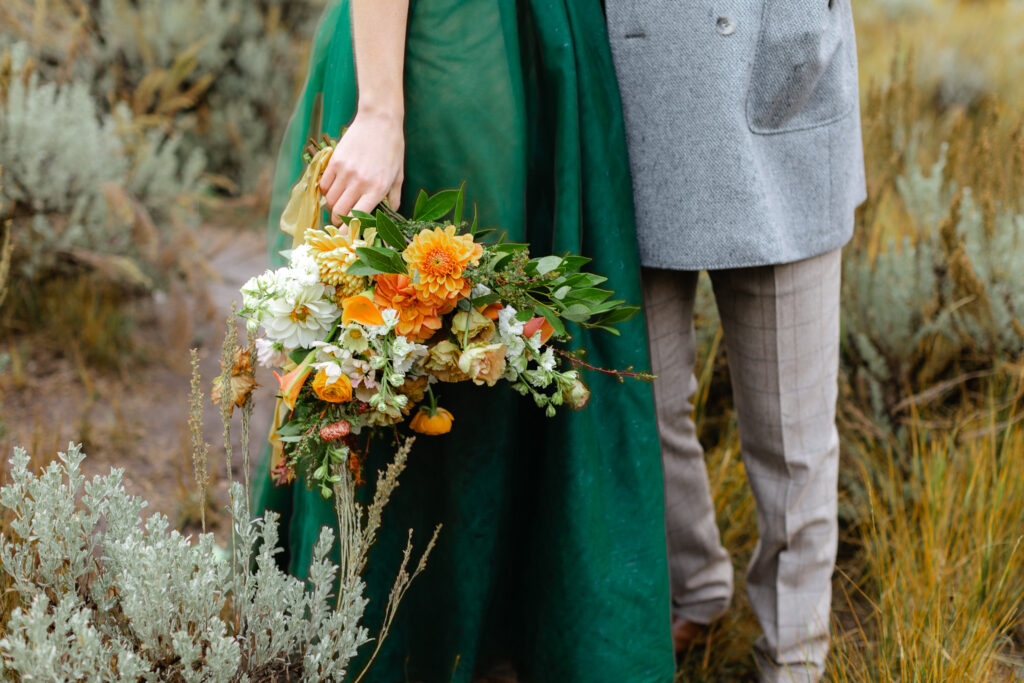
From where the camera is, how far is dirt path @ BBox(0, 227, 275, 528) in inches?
86.9

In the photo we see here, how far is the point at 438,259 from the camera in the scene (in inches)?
39.6

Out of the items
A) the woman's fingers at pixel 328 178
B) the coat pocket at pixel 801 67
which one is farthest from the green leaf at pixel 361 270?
the coat pocket at pixel 801 67

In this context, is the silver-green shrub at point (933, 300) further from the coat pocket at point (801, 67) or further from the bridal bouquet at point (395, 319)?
the bridal bouquet at point (395, 319)

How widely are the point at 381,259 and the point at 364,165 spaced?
0.68 ft

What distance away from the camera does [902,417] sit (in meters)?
2.26

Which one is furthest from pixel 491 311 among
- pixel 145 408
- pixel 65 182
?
pixel 65 182

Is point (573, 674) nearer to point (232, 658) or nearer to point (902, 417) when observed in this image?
point (232, 658)

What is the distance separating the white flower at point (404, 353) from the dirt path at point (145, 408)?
1.09m

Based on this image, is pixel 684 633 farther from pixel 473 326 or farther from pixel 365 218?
pixel 365 218

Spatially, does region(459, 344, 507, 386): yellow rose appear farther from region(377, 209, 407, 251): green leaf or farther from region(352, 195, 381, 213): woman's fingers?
region(352, 195, 381, 213): woman's fingers

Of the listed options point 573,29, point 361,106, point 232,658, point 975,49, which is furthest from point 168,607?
point 975,49

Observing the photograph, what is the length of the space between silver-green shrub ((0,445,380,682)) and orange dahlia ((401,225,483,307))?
38 centimetres

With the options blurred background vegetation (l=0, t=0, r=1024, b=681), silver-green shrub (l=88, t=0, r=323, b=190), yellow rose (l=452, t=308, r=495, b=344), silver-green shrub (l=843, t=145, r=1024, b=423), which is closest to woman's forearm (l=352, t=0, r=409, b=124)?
yellow rose (l=452, t=308, r=495, b=344)

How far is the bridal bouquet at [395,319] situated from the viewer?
1029mm
